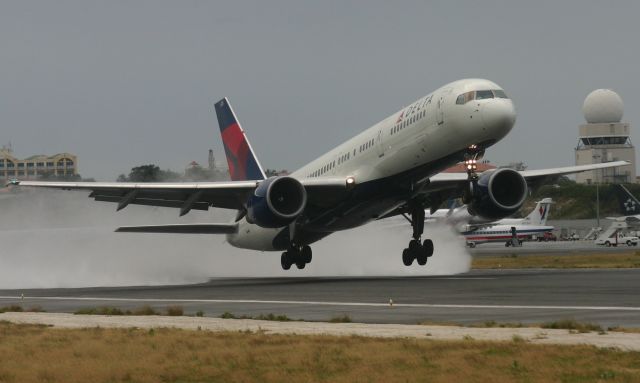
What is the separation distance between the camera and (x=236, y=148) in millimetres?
56094

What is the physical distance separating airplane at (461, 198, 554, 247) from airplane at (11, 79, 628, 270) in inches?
2800

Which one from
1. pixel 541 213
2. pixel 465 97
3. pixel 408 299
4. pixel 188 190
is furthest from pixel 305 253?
pixel 541 213

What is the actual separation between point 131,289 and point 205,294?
6.62 meters

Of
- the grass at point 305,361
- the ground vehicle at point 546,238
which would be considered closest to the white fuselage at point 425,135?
the grass at point 305,361

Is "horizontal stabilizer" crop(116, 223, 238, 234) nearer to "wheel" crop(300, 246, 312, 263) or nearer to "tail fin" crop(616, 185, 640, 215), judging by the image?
"wheel" crop(300, 246, 312, 263)

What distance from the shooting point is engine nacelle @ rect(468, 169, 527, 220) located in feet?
139

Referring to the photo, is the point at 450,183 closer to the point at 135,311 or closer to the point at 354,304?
the point at 354,304

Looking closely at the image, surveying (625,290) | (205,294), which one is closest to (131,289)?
(205,294)

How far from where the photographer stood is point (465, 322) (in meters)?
23.1

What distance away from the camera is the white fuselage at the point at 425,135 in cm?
3878

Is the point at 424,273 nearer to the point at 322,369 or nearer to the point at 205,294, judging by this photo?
the point at 205,294

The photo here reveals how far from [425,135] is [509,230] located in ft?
284

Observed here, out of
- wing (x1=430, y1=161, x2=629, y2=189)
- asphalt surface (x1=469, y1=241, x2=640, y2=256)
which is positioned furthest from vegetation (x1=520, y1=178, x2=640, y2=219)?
wing (x1=430, y1=161, x2=629, y2=189)

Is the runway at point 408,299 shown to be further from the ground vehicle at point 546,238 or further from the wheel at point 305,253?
the ground vehicle at point 546,238
